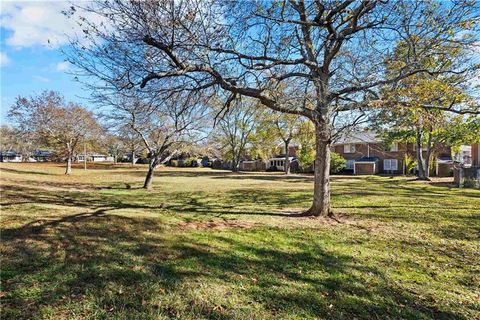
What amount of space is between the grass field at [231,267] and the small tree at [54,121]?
24.6 metres

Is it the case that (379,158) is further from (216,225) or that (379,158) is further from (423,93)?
(216,225)

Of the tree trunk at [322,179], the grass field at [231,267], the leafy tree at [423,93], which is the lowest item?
the grass field at [231,267]

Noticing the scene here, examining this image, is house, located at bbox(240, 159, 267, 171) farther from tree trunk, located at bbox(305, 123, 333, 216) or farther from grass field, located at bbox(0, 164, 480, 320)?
grass field, located at bbox(0, 164, 480, 320)

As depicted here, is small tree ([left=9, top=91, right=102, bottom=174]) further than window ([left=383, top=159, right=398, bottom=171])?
No

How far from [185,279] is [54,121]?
1236 inches

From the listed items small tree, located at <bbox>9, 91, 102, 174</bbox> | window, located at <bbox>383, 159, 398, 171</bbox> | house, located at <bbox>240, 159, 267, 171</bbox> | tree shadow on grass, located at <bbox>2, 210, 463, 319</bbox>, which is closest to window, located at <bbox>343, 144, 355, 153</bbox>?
window, located at <bbox>383, 159, 398, 171</bbox>

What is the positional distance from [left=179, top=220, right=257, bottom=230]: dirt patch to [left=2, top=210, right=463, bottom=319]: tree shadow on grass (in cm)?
107

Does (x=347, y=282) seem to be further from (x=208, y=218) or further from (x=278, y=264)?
(x=208, y=218)

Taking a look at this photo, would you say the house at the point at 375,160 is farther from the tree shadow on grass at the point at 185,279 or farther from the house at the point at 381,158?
the tree shadow on grass at the point at 185,279

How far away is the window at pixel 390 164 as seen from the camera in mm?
41744

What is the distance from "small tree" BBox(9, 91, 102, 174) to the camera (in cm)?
3019

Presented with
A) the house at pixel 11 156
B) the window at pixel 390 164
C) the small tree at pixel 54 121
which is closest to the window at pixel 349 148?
the window at pixel 390 164

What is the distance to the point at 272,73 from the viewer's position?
32.8ft

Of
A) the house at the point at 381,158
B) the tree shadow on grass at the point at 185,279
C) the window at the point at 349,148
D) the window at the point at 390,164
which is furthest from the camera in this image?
the window at the point at 349,148
